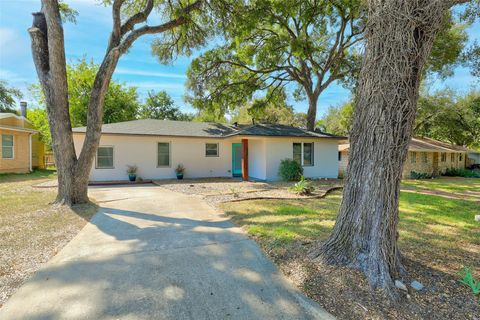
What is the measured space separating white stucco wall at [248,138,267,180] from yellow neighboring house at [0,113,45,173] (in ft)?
48.3

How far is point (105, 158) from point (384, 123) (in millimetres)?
13106

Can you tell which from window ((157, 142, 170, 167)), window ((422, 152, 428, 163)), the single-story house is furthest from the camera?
the single-story house

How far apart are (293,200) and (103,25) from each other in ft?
35.3

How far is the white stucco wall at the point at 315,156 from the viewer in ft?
43.9

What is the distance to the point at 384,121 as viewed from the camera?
9.50 feet

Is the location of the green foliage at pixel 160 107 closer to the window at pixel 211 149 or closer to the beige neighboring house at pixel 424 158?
the window at pixel 211 149

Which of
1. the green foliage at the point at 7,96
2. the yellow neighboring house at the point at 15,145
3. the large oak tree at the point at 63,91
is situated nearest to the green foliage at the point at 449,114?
the large oak tree at the point at 63,91

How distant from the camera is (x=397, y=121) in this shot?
287 cm

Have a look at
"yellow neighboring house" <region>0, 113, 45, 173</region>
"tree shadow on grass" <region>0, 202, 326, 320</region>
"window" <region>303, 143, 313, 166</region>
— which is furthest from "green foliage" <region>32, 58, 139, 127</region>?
"tree shadow on grass" <region>0, 202, 326, 320</region>

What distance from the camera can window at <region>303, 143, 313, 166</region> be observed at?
571 inches

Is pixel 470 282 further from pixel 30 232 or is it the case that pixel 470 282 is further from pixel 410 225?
pixel 30 232

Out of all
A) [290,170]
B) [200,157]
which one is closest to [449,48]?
[290,170]

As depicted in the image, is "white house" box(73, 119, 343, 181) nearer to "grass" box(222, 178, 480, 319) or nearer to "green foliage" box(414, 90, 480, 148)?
"grass" box(222, 178, 480, 319)

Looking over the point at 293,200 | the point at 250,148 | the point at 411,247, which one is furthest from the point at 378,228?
the point at 250,148
